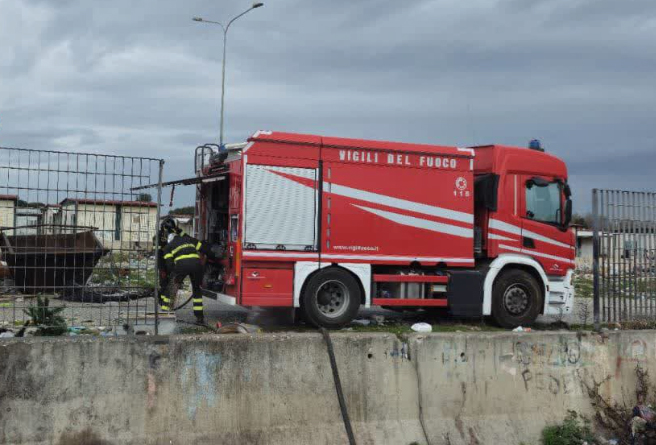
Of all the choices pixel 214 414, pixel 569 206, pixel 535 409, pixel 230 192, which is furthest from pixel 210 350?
pixel 569 206

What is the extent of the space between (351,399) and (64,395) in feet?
9.40

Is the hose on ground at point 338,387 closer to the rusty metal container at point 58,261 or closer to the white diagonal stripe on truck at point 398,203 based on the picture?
the rusty metal container at point 58,261

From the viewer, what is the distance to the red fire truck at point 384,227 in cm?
877

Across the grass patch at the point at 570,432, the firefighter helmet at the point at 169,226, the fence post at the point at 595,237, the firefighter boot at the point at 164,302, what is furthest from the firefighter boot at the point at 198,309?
the fence post at the point at 595,237

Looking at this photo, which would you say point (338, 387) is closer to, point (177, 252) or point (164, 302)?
point (164, 302)

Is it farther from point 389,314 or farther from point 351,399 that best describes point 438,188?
point 351,399

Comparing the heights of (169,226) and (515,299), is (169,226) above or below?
above

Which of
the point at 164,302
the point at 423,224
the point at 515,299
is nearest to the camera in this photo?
the point at 164,302

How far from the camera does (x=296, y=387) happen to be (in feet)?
22.7

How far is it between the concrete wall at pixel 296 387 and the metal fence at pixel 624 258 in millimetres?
1043

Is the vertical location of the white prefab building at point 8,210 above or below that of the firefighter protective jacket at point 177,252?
above

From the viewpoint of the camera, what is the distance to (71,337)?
6355 mm

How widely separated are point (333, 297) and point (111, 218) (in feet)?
11.2

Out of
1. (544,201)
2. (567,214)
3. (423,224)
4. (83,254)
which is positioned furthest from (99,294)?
(567,214)
